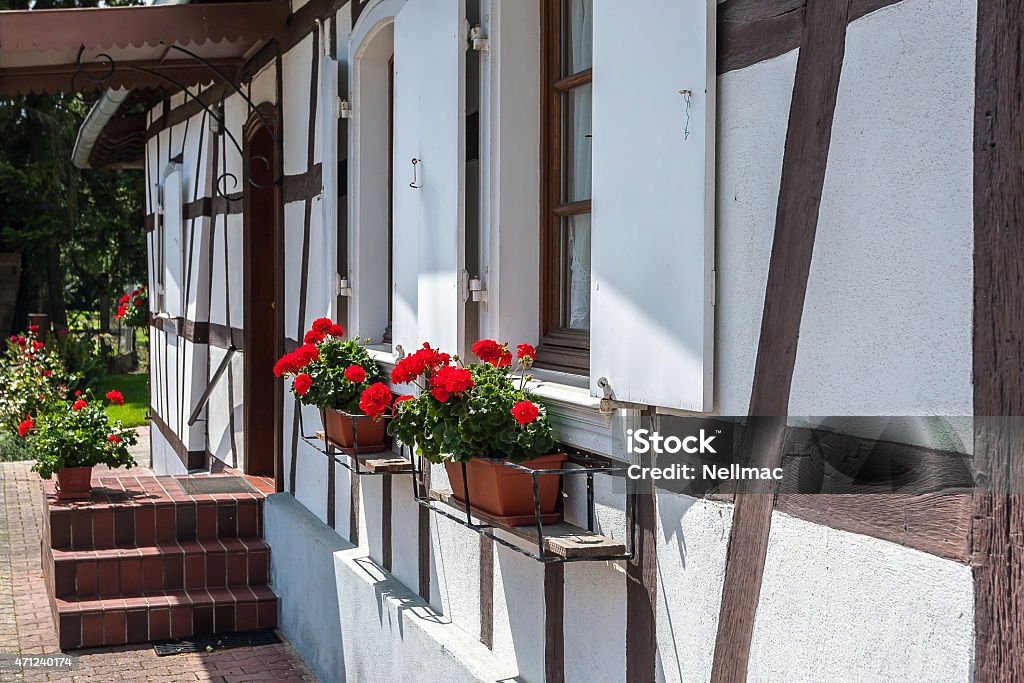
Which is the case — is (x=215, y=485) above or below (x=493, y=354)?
below

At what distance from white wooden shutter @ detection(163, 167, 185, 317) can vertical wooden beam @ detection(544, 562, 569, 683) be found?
709 cm

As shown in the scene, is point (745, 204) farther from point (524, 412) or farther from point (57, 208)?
point (57, 208)

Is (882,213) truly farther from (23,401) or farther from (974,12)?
(23,401)

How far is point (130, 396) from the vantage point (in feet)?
62.5

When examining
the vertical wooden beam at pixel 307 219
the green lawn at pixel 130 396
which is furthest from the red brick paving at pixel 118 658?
the green lawn at pixel 130 396

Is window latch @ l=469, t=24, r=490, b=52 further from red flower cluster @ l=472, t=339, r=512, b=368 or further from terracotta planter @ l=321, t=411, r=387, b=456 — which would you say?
terracotta planter @ l=321, t=411, r=387, b=456

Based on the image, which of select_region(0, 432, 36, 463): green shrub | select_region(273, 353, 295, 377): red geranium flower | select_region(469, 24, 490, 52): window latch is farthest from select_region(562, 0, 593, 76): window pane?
select_region(0, 432, 36, 463): green shrub

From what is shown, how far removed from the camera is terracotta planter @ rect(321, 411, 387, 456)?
468 cm

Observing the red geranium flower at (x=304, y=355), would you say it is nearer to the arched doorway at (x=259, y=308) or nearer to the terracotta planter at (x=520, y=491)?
the terracotta planter at (x=520, y=491)

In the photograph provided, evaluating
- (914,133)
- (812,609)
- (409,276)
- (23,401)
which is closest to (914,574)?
(812,609)

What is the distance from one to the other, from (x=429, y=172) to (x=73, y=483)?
3495 mm

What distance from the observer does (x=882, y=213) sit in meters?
1.97

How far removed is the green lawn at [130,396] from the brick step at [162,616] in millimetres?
8316

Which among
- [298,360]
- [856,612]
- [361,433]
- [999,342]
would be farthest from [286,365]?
[999,342]
